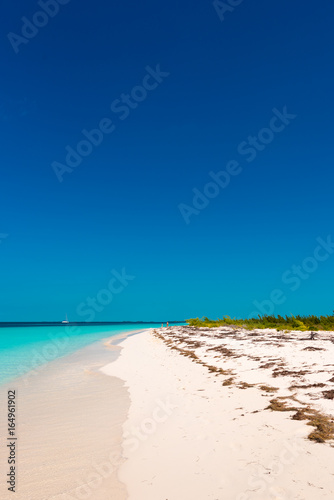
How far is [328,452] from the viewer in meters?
3.99

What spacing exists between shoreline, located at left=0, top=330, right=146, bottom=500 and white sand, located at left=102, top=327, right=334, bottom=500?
0.98ft

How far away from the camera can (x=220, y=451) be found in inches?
173

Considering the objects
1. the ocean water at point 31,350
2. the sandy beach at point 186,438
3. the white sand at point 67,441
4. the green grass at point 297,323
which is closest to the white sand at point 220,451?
the sandy beach at point 186,438

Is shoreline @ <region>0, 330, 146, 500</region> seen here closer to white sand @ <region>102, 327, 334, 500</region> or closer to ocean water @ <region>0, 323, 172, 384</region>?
white sand @ <region>102, 327, 334, 500</region>

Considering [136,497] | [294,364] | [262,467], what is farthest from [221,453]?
[294,364]

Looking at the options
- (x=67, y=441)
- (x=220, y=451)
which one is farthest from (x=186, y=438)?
(x=67, y=441)

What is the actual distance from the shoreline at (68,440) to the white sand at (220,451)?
30 centimetres

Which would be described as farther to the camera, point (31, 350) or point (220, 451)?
point (31, 350)

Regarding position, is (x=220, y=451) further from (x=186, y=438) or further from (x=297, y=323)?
(x=297, y=323)

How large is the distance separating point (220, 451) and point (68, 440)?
2.59 metres

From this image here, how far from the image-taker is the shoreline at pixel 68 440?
384cm

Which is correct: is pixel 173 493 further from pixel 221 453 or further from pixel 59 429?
pixel 59 429

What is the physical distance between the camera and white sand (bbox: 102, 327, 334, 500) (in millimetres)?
3469

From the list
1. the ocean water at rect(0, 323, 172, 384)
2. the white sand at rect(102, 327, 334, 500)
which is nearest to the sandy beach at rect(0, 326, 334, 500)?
the white sand at rect(102, 327, 334, 500)
